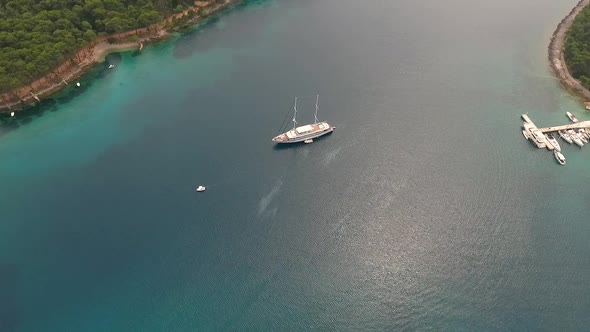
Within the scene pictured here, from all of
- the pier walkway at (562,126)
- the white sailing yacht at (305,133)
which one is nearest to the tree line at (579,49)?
the pier walkway at (562,126)

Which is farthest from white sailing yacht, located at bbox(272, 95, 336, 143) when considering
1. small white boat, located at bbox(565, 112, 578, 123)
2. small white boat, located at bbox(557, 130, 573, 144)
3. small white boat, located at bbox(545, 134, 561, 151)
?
small white boat, located at bbox(565, 112, 578, 123)

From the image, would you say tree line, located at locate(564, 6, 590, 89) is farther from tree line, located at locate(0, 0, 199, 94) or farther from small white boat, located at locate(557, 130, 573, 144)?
tree line, located at locate(0, 0, 199, 94)

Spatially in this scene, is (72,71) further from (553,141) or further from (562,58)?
(562,58)

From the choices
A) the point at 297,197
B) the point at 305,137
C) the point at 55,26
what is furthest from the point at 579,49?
the point at 55,26

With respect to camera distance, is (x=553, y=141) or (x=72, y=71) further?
(x=72, y=71)

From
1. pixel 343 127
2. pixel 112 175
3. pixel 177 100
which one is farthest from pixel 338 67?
pixel 112 175
